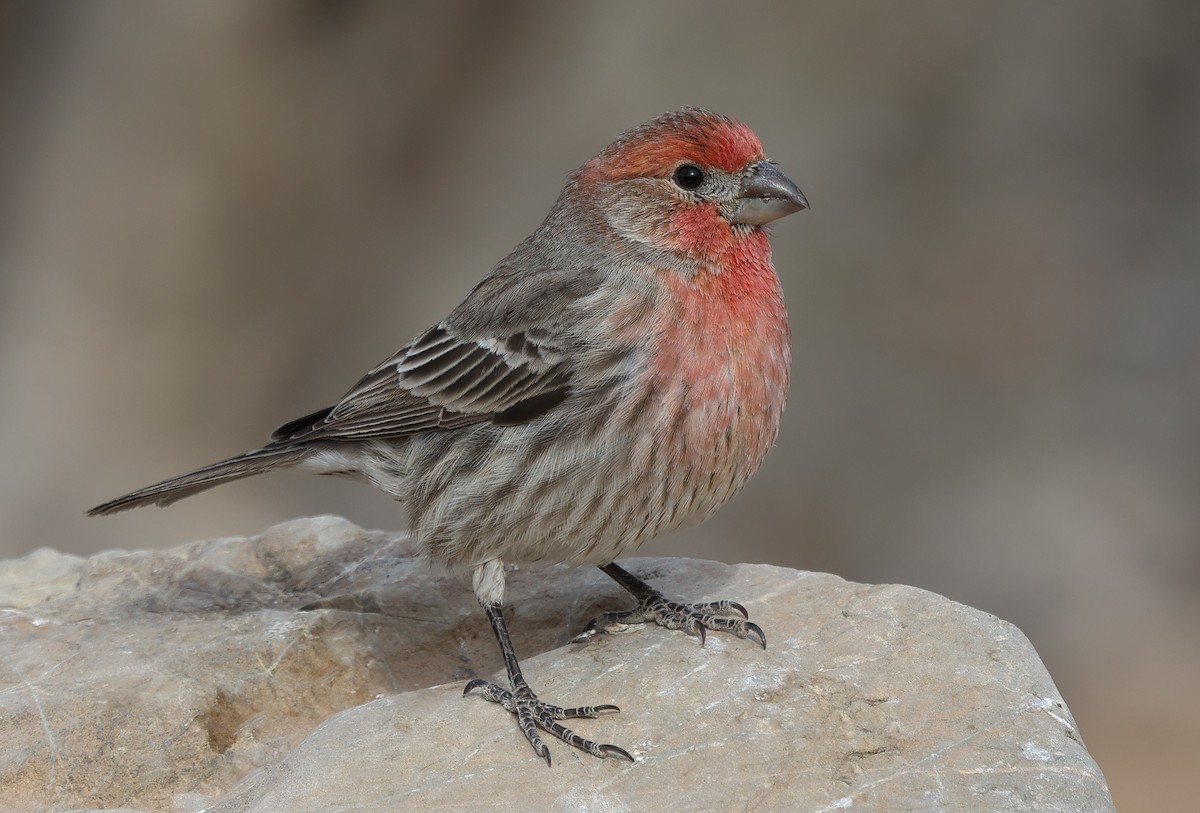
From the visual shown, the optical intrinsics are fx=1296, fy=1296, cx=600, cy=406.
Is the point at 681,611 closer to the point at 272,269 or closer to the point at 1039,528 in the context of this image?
the point at 1039,528

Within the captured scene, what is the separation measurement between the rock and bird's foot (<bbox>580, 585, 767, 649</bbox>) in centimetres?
7

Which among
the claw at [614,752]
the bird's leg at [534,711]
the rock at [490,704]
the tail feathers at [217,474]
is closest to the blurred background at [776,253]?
the rock at [490,704]

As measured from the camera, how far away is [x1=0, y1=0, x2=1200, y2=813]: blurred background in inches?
365

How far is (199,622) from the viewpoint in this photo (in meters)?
5.40

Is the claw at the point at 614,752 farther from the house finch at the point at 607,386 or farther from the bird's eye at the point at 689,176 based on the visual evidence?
the bird's eye at the point at 689,176

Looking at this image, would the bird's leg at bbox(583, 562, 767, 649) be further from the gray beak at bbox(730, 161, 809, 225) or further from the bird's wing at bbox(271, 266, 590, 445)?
the gray beak at bbox(730, 161, 809, 225)

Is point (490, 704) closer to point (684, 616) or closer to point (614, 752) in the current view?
point (614, 752)

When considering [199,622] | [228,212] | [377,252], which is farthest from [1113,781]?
[228,212]

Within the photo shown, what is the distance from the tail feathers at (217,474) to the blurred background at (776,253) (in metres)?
4.73

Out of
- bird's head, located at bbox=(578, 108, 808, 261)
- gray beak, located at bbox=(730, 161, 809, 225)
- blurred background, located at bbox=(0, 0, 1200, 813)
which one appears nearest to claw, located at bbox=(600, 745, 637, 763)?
bird's head, located at bbox=(578, 108, 808, 261)

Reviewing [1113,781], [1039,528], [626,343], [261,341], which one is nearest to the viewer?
[626,343]

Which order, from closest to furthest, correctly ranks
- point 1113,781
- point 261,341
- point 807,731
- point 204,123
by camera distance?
1. point 807,731
2. point 1113,781
3. point 204,123
4. point 261,341

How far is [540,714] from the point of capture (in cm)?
435

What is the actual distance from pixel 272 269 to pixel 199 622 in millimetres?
5790
